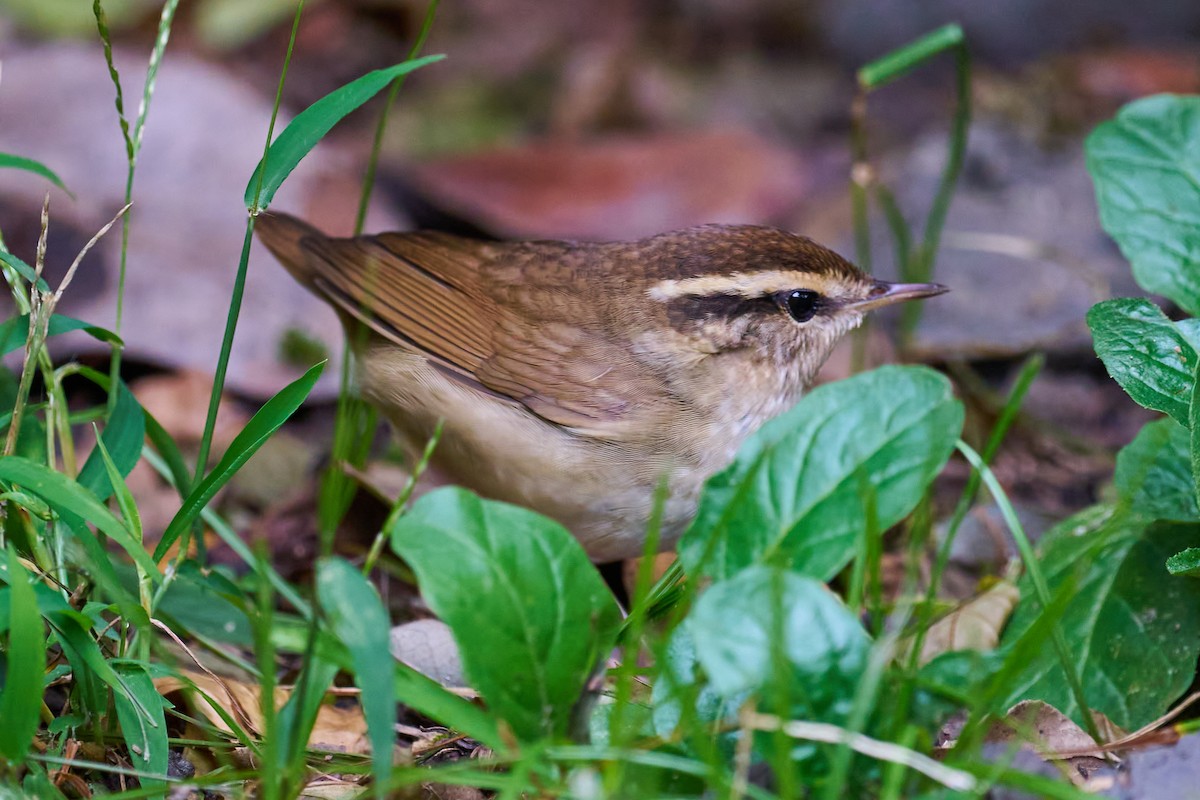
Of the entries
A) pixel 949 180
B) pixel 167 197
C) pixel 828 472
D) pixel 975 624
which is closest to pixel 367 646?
pixel 828 472

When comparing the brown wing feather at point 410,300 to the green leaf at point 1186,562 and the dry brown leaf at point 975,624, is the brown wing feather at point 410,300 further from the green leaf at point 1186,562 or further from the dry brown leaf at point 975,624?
the green leaf at point 1186,562

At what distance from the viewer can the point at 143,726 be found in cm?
257

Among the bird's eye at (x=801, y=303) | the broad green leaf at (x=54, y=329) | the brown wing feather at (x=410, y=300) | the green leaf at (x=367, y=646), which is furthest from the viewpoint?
the brown wing feather at (x=410, y=300)

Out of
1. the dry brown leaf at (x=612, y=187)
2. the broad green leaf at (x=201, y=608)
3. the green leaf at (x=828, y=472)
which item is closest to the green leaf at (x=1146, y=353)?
the green leaf at (x=828, y=472)

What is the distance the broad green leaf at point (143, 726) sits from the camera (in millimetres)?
2537

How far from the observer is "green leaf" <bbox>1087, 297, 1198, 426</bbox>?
296 cm

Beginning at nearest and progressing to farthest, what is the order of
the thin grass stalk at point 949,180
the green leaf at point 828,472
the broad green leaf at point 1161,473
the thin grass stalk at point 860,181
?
the green leaf at point 828,472 → the broad green leaf at point 1161,473 → the thin grass stalk at point 949,180 → the thin grass stalk at point 860,181

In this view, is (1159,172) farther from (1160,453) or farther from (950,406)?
(950,406)

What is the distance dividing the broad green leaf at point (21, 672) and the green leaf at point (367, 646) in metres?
0.57

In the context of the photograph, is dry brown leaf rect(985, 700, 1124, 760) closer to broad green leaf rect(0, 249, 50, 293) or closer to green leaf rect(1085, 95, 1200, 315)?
green leaf rect(1085, 95, 1200, 315)

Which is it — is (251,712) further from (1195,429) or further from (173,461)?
(1195,429)

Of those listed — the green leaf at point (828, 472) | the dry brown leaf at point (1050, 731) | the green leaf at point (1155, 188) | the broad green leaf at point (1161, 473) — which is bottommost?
the dry brown leaf at point (1050, 731)

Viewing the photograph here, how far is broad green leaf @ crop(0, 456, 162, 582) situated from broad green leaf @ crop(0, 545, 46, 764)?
24 centimetres

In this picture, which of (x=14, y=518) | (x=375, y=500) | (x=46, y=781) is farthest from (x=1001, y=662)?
(x=375, y=500)
